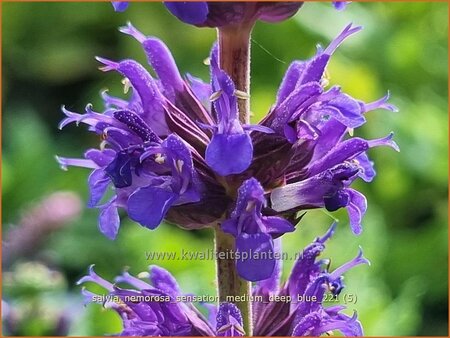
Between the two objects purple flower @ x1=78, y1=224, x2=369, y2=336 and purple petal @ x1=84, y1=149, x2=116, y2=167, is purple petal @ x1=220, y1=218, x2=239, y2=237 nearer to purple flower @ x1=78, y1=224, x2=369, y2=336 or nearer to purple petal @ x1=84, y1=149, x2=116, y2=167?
purple flower @ x1=78, y1=224, x2=369, y2=336

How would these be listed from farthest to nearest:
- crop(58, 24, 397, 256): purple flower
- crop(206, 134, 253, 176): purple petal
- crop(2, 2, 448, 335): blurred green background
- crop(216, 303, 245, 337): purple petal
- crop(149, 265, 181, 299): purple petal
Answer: crop(2, 2, 448, 335): blurred green background
crop(149, 265, 181, 299): purple petal
crop(216, 303, 245, 337): purple petal
crop(58, 24, 397, 256): purple flower
crop(206, 134, 253, 176): purple petal

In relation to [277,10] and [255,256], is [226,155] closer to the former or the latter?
[255,256]

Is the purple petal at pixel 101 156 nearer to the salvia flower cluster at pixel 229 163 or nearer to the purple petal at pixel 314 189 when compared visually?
the salvia flower cluster at pixel 229 163

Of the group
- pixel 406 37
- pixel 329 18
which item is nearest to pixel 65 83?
pixel 329 18

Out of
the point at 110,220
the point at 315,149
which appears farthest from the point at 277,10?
the point at 110,220

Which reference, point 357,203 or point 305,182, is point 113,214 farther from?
point 357,203

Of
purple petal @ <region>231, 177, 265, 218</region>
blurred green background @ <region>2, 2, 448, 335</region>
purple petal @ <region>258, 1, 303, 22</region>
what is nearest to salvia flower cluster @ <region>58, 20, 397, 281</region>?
purple petal @ <region>231, 177, 265, 218</region>

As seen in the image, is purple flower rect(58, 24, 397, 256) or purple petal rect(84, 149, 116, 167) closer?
purple flower rect(58, 24, 397, 256)
